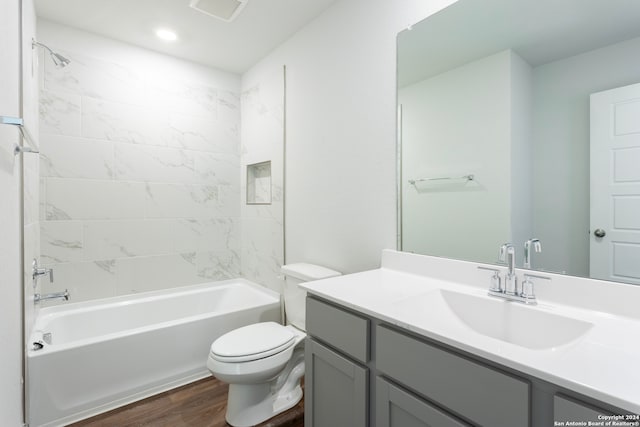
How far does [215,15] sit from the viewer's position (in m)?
2.13

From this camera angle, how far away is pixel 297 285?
6.86 ft

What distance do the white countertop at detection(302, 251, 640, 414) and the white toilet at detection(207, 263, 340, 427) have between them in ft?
1.89

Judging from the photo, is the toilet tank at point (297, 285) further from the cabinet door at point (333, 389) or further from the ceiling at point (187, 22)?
the ceiling at point (187, 22)

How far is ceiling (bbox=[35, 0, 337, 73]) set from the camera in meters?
2.05

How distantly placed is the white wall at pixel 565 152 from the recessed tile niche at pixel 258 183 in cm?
212

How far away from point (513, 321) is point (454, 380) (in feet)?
1.41

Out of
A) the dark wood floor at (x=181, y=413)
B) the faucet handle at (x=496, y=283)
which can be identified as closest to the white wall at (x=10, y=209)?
the dark wood floor at (x=181, y=413)

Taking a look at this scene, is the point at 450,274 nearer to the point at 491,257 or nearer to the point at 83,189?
the point at 491,257

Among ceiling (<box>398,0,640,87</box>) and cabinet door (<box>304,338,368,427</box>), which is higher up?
ceiling (<box>398,0,640,87</box>)

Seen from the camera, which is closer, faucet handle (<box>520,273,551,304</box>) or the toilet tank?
faucet handle (<box>520,273,551,304</box>)

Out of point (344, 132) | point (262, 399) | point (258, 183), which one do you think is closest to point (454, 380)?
point (262, 399)

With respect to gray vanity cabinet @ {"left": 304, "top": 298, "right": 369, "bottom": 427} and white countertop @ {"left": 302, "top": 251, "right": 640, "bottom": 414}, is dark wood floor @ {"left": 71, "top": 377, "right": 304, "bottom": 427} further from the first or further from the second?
white countertop @ {"left": 302, "top": 251, "right": 640, "bottom": 414}

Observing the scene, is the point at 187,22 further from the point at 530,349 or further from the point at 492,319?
the point at 530,349

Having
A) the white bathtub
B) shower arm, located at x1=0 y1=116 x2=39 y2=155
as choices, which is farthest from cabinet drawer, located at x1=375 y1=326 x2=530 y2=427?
the white bathtub
